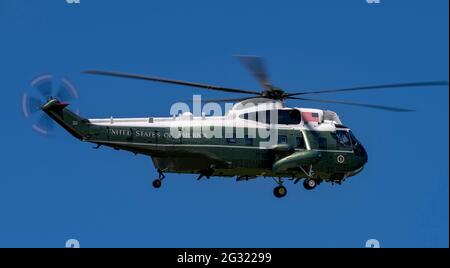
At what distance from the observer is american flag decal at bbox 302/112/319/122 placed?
181 ft

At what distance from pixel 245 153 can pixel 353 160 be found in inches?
244

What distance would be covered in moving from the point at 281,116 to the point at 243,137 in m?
2.34

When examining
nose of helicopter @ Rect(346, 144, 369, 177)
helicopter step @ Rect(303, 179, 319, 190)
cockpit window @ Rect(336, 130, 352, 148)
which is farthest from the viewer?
nose of helicopter @ Rect(346, 144, 369, 177)

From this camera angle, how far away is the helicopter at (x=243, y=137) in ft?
165

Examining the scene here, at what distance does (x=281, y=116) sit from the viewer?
179ft

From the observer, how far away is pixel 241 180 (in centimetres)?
5538

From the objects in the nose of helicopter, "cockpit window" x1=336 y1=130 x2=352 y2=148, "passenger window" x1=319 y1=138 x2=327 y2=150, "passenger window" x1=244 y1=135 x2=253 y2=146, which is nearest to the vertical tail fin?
"passenger window" x1=244 y1=135 x2=253 y2=146

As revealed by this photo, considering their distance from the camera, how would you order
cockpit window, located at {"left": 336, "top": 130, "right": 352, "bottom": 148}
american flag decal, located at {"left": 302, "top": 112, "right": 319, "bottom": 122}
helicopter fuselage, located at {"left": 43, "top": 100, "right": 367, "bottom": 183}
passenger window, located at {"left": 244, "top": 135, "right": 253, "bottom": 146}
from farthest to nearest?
cockpit window, located at {"left": 336, "top": 130, "right": 352, "bottom": 148}
american flag decal, located at {"left": 302, "top": 112, "right": 319, "bottom": 122}
passenger window, located at {"left": 244, "top": 135, "right": 253, "bottom": 146}
helicopter fuselage, located at {"left": 43, "top": 100, "right": 367, "bottom": 183}

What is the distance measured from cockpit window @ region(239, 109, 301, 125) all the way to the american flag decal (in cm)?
34

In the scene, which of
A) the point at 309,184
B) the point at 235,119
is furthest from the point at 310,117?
the point at 235,119

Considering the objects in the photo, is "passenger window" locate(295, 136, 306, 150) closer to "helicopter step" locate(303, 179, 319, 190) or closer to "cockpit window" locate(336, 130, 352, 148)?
"helicopter step" locate(303, 179, 319, 190)
